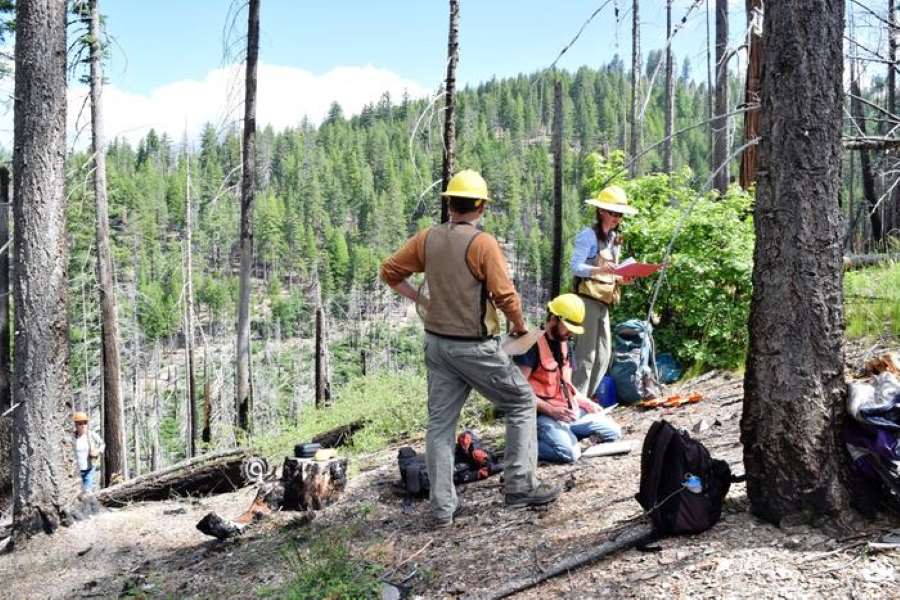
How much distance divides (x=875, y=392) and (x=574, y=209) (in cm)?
10179

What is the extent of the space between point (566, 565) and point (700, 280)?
192 inches

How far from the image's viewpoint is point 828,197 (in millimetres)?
3215

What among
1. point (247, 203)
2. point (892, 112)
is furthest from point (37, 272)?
point (892, 112)

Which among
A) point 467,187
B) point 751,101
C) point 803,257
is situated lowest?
point 803,257

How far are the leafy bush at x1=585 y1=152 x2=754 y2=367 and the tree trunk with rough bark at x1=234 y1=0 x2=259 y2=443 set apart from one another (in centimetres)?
741

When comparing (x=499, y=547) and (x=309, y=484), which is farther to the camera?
(x=309, y=484)

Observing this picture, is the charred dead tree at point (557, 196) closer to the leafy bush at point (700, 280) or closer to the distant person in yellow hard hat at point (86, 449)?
the leafy bush at point (700, 280)

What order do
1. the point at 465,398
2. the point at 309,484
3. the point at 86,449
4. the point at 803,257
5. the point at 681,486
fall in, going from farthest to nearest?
1. the point at 86,449
2. the point at 309,484
3. the point at 465,398
4. the point at 681,486
5. the point at 803,257

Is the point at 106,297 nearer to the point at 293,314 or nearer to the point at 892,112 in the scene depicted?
the point at 892,112

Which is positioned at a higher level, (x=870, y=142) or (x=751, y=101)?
(x=751, y=101)

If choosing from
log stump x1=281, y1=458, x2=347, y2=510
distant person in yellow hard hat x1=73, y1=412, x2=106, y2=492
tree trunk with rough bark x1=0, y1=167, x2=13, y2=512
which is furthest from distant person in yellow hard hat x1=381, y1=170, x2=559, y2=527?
tree trunk with rough bark x1=0, y1=167, x2=13, y2=512

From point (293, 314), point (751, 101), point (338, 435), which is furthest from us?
point (293, 314)

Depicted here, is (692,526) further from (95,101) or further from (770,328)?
(95,101)

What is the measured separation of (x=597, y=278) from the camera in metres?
6.29
